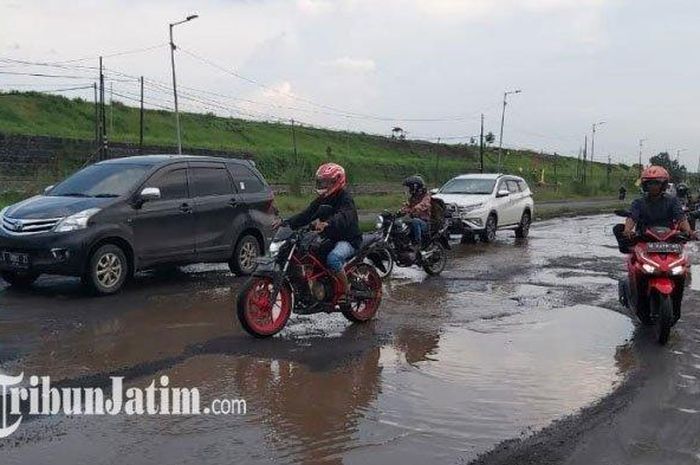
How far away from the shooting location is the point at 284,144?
70.9 m

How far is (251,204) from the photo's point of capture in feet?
38.5

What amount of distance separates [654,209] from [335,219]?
3513 millimetres

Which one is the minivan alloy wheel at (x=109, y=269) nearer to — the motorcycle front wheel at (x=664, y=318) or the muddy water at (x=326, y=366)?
the muddy water at (x=326, y=366)

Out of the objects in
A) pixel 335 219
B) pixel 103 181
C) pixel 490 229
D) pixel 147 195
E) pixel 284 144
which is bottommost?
pixel 490 229

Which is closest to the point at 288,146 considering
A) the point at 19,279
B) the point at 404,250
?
the point at 404,250

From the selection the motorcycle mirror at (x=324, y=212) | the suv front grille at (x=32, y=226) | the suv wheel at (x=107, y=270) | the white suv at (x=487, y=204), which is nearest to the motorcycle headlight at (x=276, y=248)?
the motorcycle mirror at (x=324, y=212)

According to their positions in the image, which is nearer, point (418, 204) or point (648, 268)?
point (648, 268)

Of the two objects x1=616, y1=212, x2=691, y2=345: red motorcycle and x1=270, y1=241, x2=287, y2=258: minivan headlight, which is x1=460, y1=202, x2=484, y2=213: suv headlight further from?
x1=270, y1=241, x2=287, y2=258: minivan headlight

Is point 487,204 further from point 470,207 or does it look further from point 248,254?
point 248,254

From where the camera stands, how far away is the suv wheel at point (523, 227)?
806 inches

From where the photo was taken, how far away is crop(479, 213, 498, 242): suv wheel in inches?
723

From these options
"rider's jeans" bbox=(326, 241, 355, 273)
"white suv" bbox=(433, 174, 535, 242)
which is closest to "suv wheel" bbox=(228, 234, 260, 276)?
"rider's jeans" bbox=(326, 241, 355, 273)

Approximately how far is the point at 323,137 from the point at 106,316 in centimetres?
6988

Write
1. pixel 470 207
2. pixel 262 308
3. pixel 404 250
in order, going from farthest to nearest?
pixel 470 207 → pixel 404 250 → pixel 262 308
